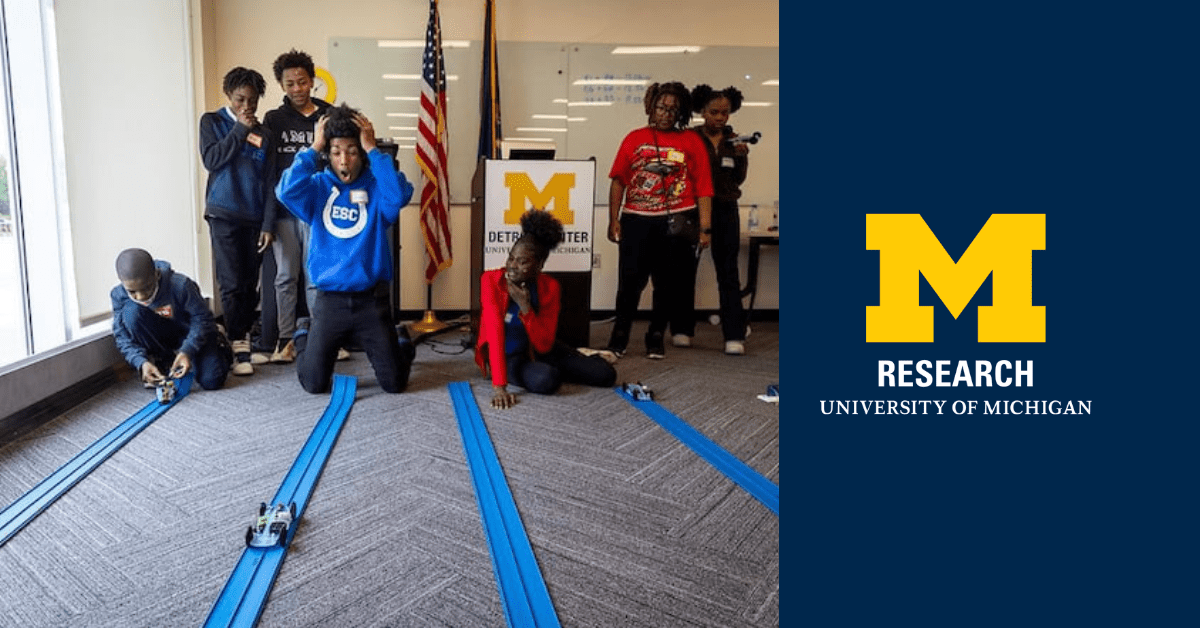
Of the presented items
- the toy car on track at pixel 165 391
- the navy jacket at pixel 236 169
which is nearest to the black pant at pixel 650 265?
the navy jacket at pixel 236 169

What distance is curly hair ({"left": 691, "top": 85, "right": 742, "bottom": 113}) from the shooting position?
387 centimetres

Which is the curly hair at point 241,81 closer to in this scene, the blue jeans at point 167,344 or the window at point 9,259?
the window at point 9,259

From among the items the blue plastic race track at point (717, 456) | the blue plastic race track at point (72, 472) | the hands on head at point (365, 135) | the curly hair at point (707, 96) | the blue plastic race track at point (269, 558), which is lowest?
the blue plastic race track at point (717, 456)

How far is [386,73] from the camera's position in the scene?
14.5 ft

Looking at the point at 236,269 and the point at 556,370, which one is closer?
the point at 556,370

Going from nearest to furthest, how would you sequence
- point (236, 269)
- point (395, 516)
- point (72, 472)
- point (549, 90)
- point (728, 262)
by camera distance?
point (395, 516), point (72, 472), point (236, 269), point (728, 262), point (549, 90)

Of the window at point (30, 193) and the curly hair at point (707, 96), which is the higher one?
the curly hair at point (707, 96)

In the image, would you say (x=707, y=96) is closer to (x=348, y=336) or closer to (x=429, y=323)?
(x=429, y=323)

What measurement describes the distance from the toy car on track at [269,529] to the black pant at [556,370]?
1313 mm

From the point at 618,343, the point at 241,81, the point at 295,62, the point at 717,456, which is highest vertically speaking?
the point at 295,62

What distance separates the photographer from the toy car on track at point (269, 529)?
150 cm

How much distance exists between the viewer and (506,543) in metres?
1.55
